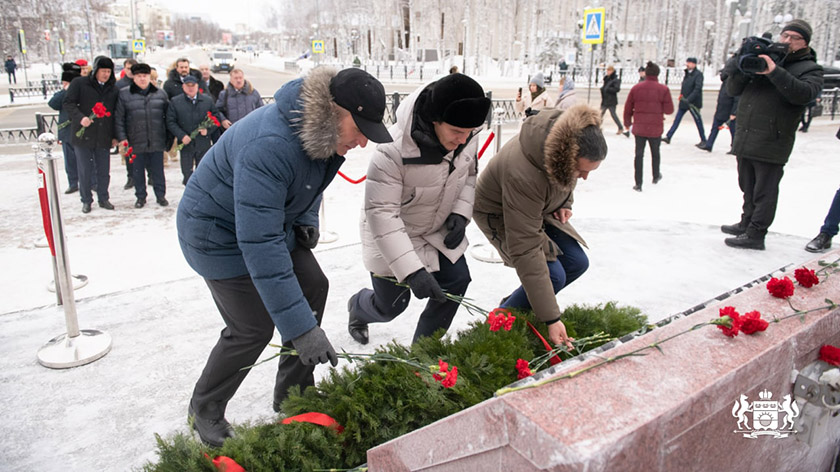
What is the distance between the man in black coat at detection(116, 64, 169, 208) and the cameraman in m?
6.42

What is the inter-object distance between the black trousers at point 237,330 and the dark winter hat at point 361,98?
785 mm

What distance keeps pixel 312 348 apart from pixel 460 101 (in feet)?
3.78

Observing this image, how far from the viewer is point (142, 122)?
7.14 m

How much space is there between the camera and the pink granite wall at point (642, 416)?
130cm

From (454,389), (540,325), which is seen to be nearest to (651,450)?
(454,389)

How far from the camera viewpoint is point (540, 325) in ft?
8.59

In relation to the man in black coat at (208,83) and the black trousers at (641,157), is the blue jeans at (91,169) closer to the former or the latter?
the man in black coat at (208,83)

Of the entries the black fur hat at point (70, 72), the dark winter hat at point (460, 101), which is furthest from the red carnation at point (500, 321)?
the black fur hat at point (70, 72)

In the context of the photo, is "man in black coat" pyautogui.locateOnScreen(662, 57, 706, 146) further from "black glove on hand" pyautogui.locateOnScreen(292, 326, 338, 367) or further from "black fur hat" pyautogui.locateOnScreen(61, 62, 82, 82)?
"black glove on hand" pyautogui.locateOnScreen(292, 326, 338, 367)

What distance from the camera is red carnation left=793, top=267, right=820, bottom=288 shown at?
7.37 ft

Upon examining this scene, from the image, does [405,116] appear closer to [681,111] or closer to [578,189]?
[578,189]

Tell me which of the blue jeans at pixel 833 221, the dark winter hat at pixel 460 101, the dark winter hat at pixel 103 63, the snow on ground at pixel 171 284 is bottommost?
the snow on ground at pixel 171 284

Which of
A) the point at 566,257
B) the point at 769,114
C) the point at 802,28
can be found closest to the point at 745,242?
the point at 769,114

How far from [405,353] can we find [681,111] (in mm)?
11606
